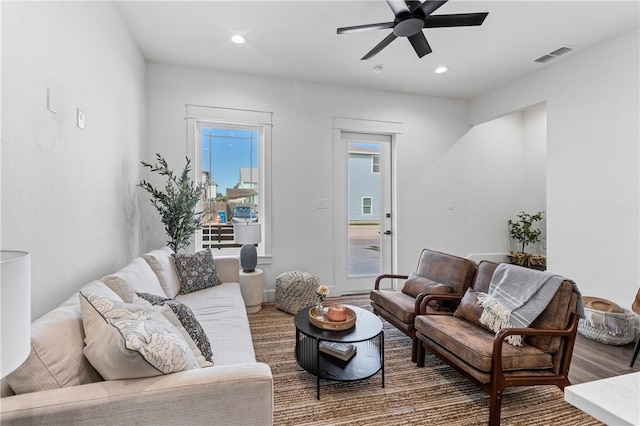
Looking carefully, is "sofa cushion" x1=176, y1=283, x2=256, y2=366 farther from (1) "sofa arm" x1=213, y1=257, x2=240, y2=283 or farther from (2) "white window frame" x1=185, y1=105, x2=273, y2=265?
(2) "white window frame" x1=185, y1=105, x2=273, y2=265

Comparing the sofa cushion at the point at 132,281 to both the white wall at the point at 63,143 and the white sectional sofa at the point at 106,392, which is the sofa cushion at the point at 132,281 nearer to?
the white wall at the point at 63,143

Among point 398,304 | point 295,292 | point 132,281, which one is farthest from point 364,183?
point 132,281

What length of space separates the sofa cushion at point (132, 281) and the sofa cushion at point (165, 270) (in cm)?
11

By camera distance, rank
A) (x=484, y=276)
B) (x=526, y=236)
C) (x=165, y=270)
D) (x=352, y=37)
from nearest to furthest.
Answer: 1. (x=484, y=276)
2. (x=165, y=270)
3. (x=352, y=37)
4. (x=526, y=236)

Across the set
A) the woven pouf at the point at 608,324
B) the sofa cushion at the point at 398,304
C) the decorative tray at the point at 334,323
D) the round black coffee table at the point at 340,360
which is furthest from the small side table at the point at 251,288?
the woven pouf at the point at 608,324

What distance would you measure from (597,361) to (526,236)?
8.88 feet

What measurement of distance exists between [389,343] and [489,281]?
3.50ft

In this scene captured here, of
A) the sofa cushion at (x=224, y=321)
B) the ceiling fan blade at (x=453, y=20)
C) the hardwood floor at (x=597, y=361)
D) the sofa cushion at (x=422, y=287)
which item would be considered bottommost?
the hardwood floor at (x=597, y=361)

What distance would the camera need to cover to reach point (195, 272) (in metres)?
3.01

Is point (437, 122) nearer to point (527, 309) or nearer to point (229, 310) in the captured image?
point (527, 309)

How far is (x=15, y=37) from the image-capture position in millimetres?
1330

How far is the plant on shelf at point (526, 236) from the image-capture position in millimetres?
4887

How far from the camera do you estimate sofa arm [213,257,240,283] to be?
3.37 m

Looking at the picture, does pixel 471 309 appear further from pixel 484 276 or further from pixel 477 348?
pixel 477 348
